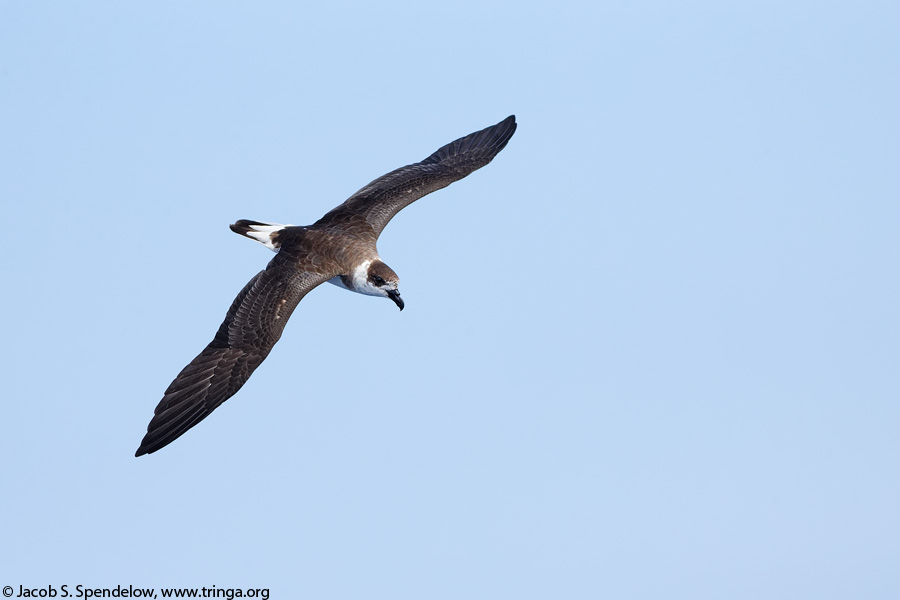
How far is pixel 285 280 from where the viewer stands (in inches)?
803

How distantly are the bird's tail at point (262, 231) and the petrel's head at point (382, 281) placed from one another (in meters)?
2.11

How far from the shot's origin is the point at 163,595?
18.5 meters

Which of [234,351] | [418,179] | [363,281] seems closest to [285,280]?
[363,281]

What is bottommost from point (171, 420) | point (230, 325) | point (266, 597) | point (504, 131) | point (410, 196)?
point (266, 597)

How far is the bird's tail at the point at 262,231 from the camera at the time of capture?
848 inches

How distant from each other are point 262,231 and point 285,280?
179 centimetres

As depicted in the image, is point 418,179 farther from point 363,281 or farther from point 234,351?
point 234,351

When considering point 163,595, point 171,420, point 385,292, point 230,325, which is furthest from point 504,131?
point 163,595

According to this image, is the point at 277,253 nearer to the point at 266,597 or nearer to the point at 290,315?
the point at 290,315

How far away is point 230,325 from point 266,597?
493 centimetres

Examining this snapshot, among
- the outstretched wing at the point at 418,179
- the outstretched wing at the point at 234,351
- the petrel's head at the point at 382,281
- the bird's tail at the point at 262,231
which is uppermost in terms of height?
the outstretched wing at the point at 418,179

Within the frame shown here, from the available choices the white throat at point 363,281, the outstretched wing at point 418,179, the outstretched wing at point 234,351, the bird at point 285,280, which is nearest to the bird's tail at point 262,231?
the bird at point 285,280

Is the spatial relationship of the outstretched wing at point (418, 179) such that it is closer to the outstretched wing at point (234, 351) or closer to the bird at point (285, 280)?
the bird at point (285, 280)

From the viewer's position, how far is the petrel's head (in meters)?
20.4
